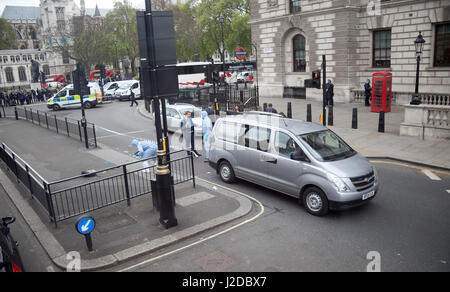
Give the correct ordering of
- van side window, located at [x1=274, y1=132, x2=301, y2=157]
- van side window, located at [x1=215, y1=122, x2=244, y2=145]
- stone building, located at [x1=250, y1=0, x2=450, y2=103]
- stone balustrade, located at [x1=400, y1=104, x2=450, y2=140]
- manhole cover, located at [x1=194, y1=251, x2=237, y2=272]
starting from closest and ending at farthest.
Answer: manhole cover, located at [x1=194, y1=251, x2=237, y2=272]
van side window, located at [x1=274, y1=132, x2=301, y2=157]
van side window, located at [x1=215, y1=122, x2=244, y2=145]
stone balustrade, located at [x1=400, y1=104, x2=450, y2=140]
stone building, located at [x1=250, y1=0, x2=450, y2=103]

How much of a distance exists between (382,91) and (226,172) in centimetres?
1418

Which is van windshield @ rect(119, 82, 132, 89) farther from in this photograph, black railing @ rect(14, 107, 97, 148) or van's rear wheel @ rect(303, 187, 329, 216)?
van's rear wheel @ rect(303, 187, 329, 216)

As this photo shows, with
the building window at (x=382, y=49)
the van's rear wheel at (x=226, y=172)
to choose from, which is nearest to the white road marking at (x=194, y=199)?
the van's rear wheel at (x=226, y=172)

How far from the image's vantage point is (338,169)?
24.9 ft

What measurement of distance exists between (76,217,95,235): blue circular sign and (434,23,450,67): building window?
2206cm

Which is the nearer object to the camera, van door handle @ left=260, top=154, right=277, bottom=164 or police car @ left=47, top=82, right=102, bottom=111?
van door handle @ left=260, top=154, right=277, bottom=164

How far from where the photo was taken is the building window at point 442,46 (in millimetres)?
21031

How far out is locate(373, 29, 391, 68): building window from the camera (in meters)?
24.0

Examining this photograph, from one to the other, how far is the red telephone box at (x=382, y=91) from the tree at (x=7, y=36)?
97.2 meters

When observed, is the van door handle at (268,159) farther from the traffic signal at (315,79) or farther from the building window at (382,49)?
the building window at (382,49)

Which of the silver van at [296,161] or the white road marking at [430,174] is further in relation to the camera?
the white road marking at [430,174]

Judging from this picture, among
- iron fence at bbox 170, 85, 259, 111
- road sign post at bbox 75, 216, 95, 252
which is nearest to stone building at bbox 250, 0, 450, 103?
iron fence at bbox 170, 85, 259, 111

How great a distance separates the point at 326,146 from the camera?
8.38 m
